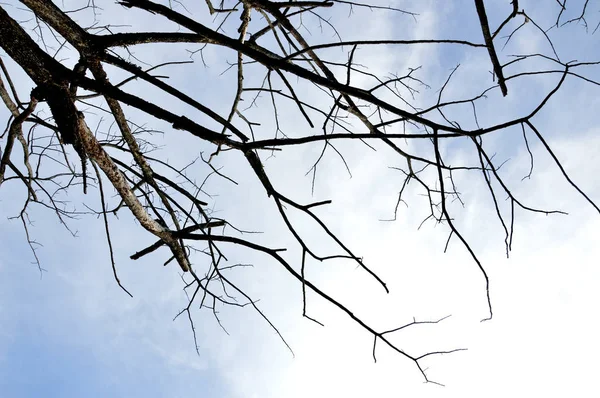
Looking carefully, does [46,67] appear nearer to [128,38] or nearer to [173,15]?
[128,38]

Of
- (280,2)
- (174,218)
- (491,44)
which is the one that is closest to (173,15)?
(280,2)

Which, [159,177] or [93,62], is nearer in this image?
[93,62]

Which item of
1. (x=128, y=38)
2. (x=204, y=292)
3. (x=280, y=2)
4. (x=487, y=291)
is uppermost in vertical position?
(x=280, y=2)

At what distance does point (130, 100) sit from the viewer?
228cm

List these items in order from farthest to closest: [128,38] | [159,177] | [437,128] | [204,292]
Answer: [159,177] < [204,292] < [128,38] < [437,128]

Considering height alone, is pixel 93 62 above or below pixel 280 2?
below

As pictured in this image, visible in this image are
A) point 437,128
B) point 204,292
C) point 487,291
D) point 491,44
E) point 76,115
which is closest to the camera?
point 437,128

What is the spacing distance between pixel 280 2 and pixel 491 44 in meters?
1.49

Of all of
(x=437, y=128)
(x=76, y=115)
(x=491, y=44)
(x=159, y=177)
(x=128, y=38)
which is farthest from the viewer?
(x=159, y=177)

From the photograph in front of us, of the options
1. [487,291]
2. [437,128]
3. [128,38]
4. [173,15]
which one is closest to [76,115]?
[128,38]

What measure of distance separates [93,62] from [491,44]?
88.1 inches

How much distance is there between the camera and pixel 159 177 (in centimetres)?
366

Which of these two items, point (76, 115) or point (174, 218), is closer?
point (76, 115)

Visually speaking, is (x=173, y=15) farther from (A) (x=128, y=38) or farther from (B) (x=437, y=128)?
(B) (x=437, y=128)
